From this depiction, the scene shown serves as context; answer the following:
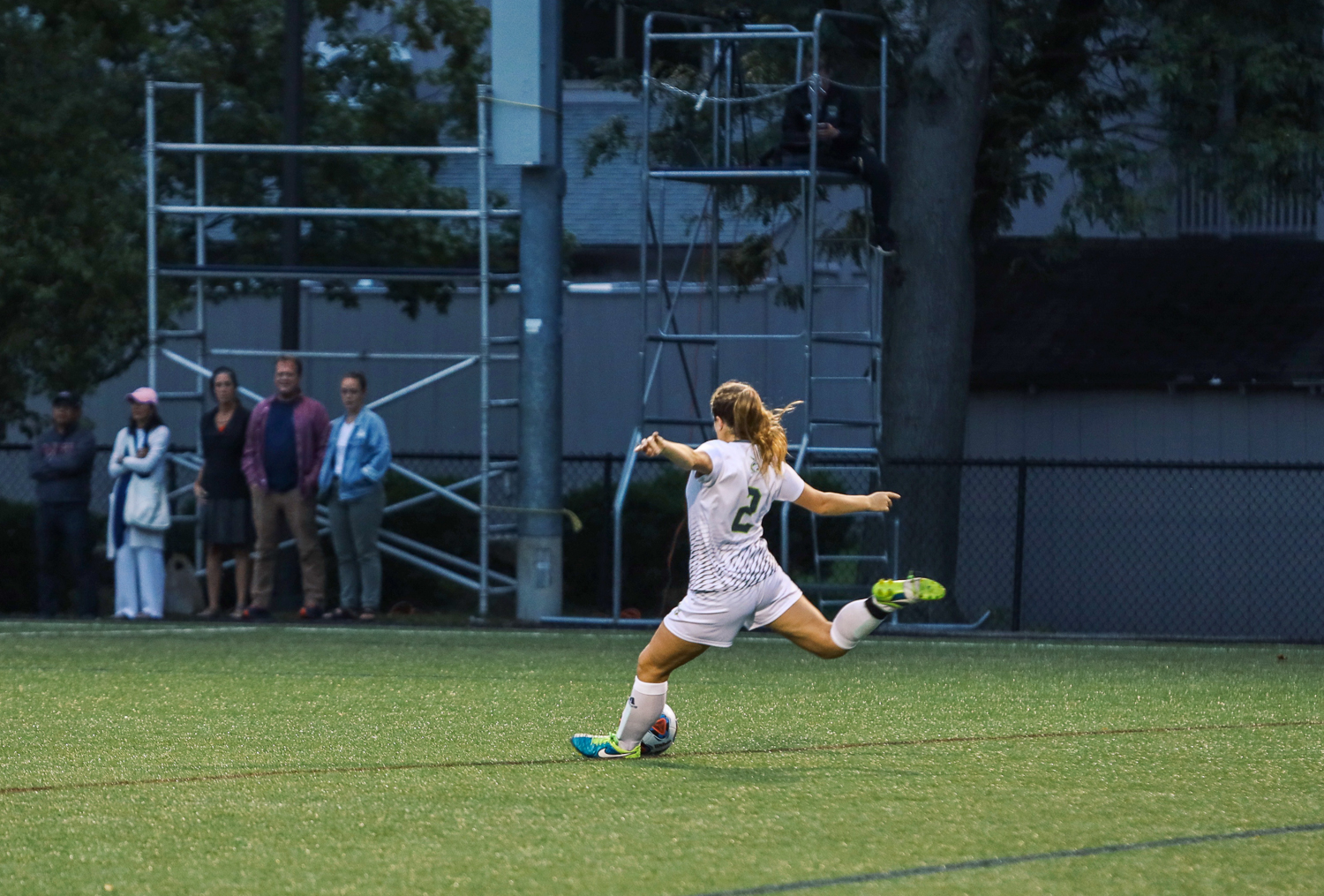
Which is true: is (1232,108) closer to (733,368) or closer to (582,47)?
(733,368)

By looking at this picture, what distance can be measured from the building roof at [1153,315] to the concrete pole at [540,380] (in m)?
5.48

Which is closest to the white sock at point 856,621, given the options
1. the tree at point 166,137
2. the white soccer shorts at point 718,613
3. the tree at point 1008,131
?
the white soccer shorts at point 718,613

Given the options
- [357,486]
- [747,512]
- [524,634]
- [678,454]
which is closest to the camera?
[678,454]

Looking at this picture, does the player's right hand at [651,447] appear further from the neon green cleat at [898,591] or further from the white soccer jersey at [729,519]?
the neon green cleat at [898,591]

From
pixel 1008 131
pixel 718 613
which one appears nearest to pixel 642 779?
pixel 718 613

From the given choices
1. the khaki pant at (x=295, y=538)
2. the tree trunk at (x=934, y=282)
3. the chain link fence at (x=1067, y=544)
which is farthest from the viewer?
the chain link fence at (x=1067, y=544)

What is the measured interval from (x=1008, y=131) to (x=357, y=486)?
253 inches

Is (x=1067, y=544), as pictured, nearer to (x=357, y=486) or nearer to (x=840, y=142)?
(x=840, y=142)

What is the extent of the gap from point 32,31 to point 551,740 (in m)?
13.0

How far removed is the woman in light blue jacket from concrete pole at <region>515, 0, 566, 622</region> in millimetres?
1179

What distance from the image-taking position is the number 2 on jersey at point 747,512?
24.6 ft

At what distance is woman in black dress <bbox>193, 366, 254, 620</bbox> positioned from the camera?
604 inches

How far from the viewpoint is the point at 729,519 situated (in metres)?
7.49

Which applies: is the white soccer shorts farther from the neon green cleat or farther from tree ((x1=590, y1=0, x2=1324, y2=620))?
tree ((x1=590, y1=0, x2=1324, y2=620))
